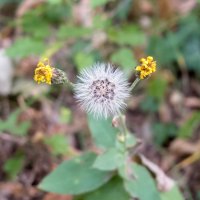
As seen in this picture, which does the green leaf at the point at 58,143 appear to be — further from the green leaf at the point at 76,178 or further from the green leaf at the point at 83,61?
the green leaf at the point at 83,61

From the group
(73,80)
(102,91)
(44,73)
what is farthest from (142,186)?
(73,80)

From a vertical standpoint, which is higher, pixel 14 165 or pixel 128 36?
pixel 128 36

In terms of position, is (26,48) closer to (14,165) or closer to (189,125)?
(14,165)

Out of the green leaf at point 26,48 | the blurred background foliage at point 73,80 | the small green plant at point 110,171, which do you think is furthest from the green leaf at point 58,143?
the green leaf at point 26,48

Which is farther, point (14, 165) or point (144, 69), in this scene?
point (14, 165)

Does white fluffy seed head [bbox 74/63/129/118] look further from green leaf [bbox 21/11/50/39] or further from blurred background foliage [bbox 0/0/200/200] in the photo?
green leaf [bbox 21/11/50/39]
